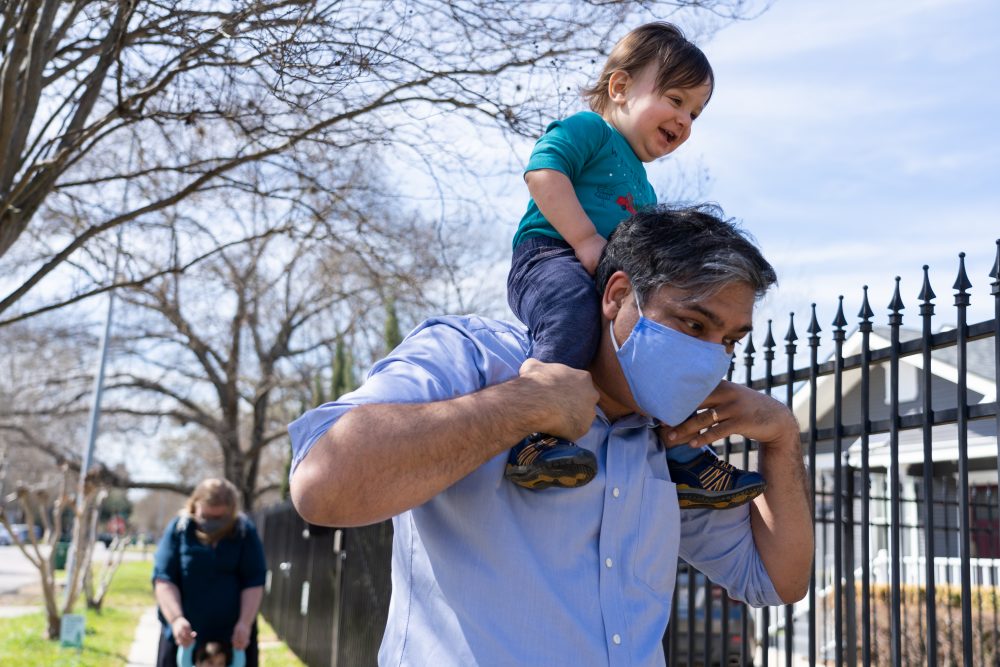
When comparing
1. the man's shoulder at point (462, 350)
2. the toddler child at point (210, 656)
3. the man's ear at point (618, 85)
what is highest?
the man's ear at point (618, 85)

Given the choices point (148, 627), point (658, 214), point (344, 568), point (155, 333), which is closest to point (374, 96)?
point (658, 214)

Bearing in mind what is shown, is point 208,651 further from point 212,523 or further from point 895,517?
point 895,517

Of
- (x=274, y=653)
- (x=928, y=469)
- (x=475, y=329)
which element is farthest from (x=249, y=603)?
(x=274, y=653)

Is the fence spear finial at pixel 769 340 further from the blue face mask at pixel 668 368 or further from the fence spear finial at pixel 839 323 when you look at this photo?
the blue face mask at pixel 668 368

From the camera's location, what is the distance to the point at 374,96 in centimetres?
568

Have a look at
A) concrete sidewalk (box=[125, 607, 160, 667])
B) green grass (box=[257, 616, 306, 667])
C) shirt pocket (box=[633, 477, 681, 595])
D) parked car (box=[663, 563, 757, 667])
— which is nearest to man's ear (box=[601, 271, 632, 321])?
shirt pocket (box=[633, 477, 681, 595])

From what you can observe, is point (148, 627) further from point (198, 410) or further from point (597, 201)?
point (597, 201)

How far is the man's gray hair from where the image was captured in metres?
2.16

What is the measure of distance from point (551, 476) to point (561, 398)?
5.9 inches

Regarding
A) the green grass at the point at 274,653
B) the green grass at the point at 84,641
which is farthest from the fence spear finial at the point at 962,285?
the green grass at the point at 84,641

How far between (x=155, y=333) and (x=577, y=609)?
22.4m

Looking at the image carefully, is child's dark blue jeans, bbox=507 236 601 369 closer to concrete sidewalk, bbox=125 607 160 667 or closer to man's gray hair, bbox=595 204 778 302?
man's gray hair, bbox=595 204 778 302

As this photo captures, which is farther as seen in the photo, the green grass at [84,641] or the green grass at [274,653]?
the green grass at [274,653]

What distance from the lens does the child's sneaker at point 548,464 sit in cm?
191
